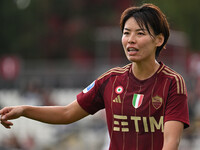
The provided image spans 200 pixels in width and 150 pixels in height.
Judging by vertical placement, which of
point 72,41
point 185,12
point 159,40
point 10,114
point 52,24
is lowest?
point 72,41

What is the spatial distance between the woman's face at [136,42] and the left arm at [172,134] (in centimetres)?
59

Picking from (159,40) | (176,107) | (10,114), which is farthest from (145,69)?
(10,114)

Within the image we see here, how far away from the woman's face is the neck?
9 centimetres

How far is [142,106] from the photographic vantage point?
491 cm

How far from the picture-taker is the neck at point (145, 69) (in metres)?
5.05

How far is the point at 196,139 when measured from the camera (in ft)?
42.0

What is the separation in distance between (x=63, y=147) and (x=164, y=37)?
28.9 ft

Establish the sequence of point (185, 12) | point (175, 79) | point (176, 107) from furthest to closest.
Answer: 1. point (185, 12)
2. point (175, 79)
3. point (176, 107)

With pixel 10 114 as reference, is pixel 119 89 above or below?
above

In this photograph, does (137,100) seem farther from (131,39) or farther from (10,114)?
(10,114)

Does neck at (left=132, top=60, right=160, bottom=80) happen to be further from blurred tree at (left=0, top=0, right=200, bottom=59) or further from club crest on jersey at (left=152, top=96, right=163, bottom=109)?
blurred tree at (left=0, top=0, right=200, bottom=59)

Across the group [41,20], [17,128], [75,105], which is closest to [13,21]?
[41,20]

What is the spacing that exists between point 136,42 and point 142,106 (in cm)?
50

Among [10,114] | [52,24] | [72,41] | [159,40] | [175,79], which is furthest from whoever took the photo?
[52,24]
